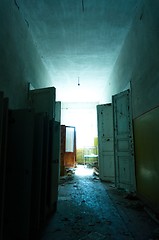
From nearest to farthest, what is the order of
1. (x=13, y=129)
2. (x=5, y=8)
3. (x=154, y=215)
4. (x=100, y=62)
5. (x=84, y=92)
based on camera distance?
(x=13, y=129) < (x=154, y=215) < (x=5, y=8) < (x=100, y=62) < (x=84, y=92)

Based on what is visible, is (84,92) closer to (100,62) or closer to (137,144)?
(100,62)

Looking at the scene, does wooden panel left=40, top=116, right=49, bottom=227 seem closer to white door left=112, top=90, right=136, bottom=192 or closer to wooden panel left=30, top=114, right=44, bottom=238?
wooden panel left=30, top=114, right=44, bottom=238

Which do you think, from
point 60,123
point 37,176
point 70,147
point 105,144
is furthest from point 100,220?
point 70,147

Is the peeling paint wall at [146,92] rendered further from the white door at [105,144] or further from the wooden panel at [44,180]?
the white door at [105,144]

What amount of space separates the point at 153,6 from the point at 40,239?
124 inches

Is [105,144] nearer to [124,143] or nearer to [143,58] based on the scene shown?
[124,143]

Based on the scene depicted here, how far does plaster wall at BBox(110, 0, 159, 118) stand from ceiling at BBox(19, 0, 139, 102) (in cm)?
28

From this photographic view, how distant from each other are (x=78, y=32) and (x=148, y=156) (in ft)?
9.03

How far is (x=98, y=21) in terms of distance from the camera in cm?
346

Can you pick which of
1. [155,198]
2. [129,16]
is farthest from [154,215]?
[129,16]

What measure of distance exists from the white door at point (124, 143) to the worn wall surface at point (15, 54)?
2.04m

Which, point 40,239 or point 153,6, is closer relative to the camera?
point 40,239

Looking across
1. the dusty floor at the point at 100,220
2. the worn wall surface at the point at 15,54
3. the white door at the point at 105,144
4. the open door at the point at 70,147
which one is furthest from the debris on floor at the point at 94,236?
the open door at the point at 70,147

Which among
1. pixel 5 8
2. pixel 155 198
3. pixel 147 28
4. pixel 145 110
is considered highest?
pixel 5 8
